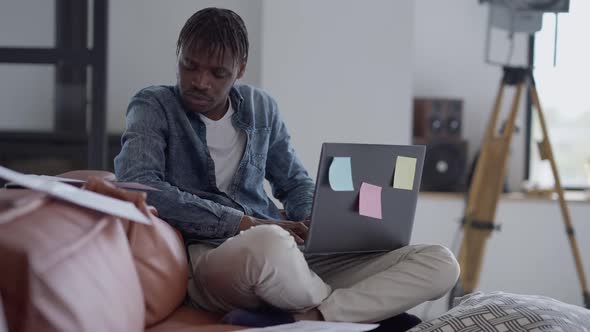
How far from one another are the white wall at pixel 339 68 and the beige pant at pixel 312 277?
151cm

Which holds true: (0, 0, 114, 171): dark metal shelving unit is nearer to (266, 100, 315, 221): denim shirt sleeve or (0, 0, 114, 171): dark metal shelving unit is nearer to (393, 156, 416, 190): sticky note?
(266, 100, 315, 221): denim shirt sleeve

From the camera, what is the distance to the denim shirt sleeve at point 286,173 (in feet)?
7.91

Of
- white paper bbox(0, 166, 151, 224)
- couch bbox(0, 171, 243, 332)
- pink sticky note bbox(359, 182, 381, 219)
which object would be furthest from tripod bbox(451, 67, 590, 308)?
white paper bbox(0, 166, 151, 224)

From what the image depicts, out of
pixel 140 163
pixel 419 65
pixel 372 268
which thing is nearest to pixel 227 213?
pixel 140 163

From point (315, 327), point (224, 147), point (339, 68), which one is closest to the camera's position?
point (315, 327)

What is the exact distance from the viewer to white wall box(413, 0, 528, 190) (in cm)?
485

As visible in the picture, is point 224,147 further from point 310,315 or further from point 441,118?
point 441,118

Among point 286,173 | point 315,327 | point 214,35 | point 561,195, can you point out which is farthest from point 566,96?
point 315,327

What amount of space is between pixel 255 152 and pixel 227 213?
280 mm

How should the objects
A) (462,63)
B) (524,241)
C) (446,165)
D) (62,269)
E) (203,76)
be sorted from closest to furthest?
(62,269) → (203,76) → (524,241) → (446,165) → (462,63)

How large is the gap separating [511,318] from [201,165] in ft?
2.65

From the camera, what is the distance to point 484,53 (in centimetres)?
485

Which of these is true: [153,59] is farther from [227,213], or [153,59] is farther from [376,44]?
[227,213]

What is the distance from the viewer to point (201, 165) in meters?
2.18
